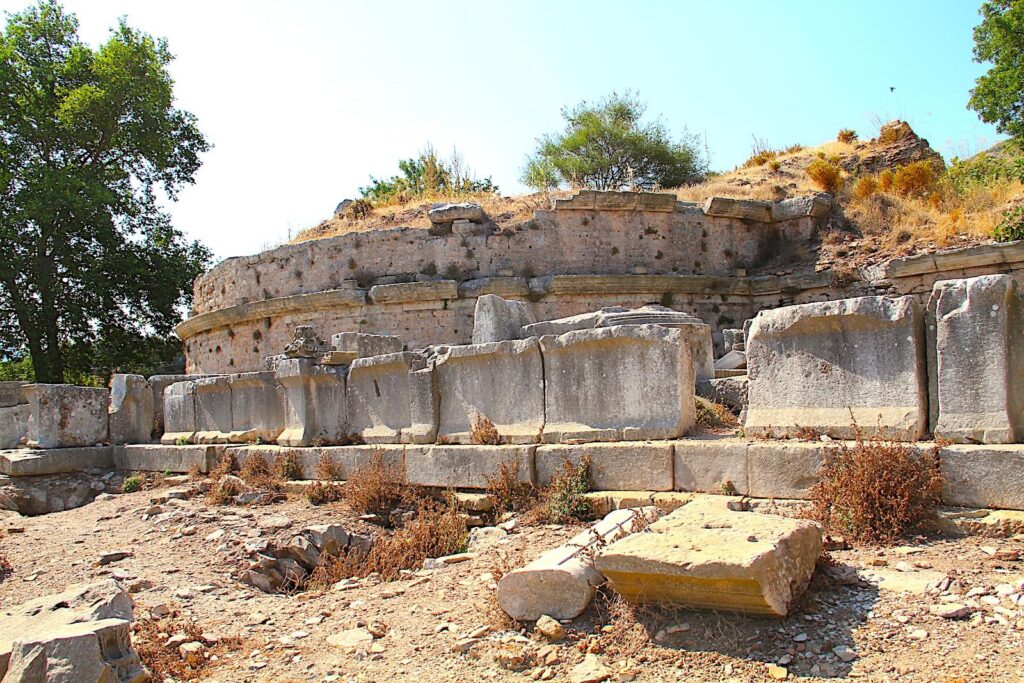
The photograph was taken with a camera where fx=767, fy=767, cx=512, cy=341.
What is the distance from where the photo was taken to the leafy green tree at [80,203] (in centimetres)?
2000

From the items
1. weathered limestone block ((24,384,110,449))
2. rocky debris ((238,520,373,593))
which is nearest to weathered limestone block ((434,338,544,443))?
rocky debris ((238,520,373,593))

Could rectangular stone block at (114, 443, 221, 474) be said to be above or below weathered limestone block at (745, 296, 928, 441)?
below

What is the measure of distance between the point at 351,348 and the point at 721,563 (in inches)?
218

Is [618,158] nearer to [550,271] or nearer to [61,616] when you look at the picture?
[550,271]

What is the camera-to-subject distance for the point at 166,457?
8.97 meters

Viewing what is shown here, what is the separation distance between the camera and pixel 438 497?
6312 mm

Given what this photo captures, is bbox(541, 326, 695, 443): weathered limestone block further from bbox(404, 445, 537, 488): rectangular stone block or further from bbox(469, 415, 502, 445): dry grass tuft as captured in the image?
bbox(469, 415, 502, 445): dry grass tuft

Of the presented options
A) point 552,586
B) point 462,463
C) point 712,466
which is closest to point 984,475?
point 712,466

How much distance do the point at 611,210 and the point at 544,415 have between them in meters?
8.05

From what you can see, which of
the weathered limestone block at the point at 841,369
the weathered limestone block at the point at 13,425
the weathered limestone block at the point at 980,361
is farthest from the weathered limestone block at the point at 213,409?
the weathered limestone block at the point at 980,361

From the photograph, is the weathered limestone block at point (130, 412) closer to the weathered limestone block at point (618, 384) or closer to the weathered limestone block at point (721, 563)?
the weathered limestone block at point (618, 384)

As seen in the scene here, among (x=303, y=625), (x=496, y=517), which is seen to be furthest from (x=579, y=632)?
(x=496, y=517)

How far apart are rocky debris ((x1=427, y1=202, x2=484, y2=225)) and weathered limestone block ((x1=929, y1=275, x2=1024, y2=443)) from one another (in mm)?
9735

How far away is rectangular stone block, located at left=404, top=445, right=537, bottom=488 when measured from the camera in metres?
5.72
